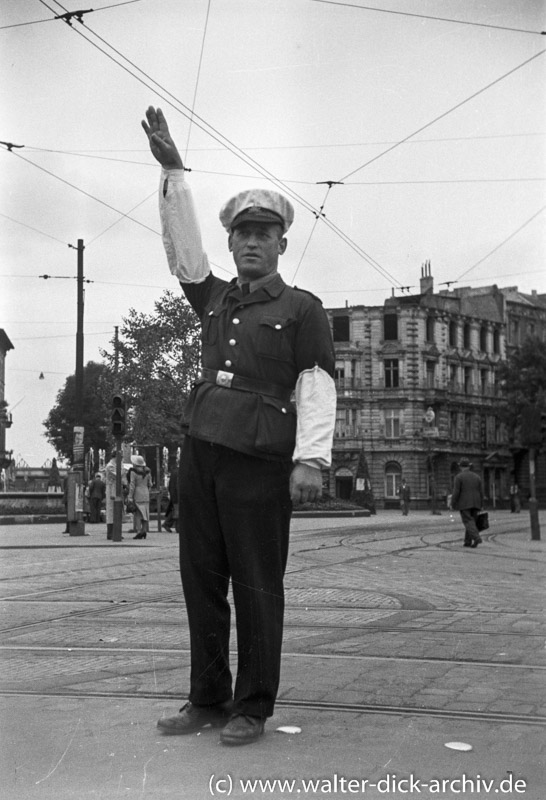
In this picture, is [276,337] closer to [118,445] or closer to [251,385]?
[251,385]

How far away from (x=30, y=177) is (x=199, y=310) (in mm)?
12449

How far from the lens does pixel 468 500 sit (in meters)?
18.6

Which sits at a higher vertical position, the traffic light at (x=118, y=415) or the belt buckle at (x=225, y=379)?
the traffic light at (x=118, y=415)

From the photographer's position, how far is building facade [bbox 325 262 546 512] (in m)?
69.2

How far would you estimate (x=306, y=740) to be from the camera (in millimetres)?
3693

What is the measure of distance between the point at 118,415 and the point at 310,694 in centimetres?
1639

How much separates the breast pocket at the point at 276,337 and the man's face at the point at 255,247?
226 millimetres

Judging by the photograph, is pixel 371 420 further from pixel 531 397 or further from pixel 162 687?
pixel 162 687

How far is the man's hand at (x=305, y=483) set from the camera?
374cm

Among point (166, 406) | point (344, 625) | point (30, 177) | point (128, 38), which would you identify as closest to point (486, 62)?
point (128, 38)

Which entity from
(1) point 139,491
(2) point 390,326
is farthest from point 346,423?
(1) point 139,491

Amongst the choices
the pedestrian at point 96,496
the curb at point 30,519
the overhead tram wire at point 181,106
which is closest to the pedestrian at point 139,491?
the pedestrian at point 96,496

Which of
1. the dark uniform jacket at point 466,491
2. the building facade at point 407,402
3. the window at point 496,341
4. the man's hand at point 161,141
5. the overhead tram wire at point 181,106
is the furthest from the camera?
the window at point 496,341

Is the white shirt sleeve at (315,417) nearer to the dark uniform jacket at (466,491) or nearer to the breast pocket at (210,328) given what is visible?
the breast pocket at (210,328)
